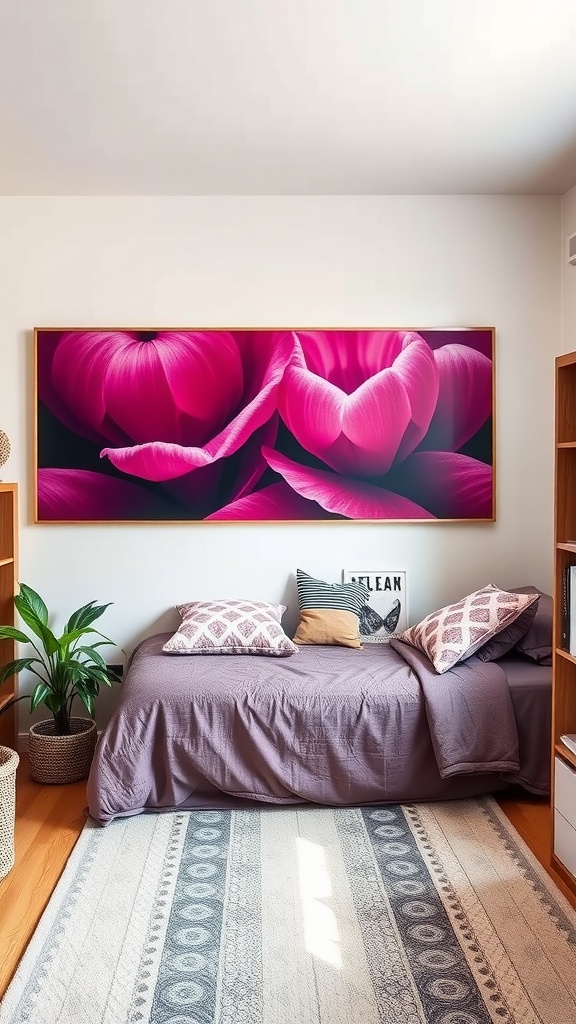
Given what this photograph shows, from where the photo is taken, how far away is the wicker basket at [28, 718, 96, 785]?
11.6 ft

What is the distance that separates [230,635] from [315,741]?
633mm

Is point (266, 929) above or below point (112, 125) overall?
below

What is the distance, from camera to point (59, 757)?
3.54 metres

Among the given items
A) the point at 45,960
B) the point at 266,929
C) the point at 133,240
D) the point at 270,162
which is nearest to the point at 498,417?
the point at 270,162

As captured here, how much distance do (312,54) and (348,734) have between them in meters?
2.39

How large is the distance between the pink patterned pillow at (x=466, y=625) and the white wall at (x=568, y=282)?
1292 mm

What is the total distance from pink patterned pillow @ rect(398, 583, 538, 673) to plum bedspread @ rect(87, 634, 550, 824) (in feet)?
0.47

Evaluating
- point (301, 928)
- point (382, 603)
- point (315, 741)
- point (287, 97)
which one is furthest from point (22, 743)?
point (287, 97)

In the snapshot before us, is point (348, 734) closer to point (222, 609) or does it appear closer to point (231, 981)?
point (222, 609)

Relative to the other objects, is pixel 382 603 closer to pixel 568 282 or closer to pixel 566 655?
pixel 566 655

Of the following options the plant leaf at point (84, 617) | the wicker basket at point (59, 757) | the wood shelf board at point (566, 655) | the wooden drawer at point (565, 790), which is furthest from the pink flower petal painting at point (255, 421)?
the wooden drawer at point (565, 790)

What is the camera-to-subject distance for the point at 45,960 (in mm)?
2246

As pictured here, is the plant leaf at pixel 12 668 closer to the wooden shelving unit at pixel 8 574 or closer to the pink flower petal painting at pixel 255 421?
the wooden shelving unit at pixel 8 574

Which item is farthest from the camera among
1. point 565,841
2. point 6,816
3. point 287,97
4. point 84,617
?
point 84,617
